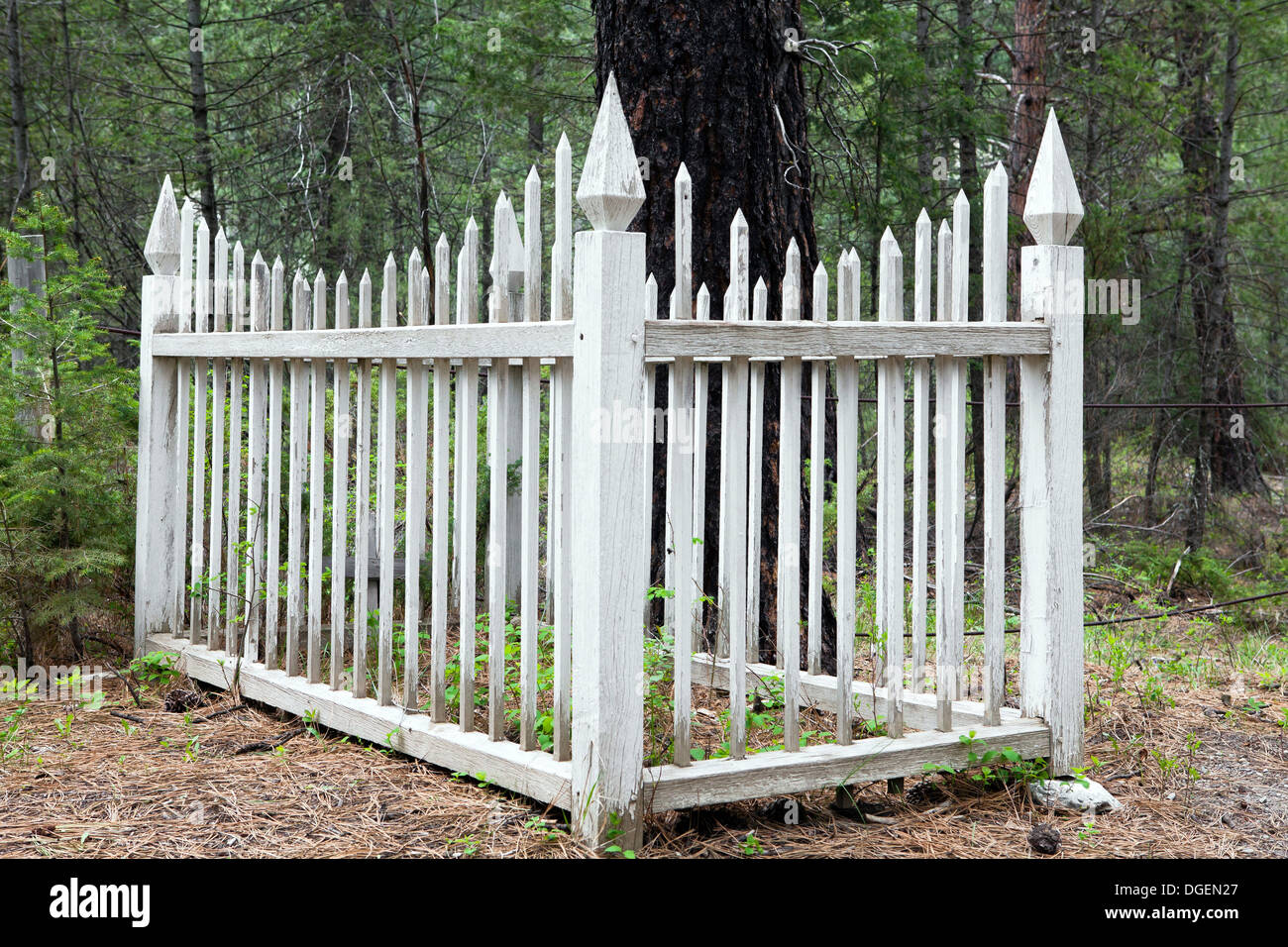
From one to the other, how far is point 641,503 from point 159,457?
301 centimetres

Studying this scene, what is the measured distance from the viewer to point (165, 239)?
491 centimetres

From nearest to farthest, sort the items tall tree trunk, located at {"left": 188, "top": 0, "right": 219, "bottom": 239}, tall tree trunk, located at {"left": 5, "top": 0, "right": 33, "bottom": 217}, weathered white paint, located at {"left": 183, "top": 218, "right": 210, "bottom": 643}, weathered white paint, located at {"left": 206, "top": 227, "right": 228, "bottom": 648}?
1. weathered white paint, located at {"left": 206, "top": 227, "right": 228, "bottom": 648}
2. weathered white paint, located at {"left": 183, "top": 218, "right": 210, "bottom": 643}
3. tall tree trunk, located at {"left": 5, "top": 0, "right": 33, "bottom": 217}
4. tall tree trunk, located at {"left": 188, "top": 0, "right": 219, "bottom": 239}

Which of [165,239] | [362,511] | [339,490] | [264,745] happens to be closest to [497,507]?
[362,511]

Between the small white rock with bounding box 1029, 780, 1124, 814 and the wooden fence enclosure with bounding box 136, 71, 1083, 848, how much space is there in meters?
0.11

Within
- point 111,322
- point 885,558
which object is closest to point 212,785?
point 885,558

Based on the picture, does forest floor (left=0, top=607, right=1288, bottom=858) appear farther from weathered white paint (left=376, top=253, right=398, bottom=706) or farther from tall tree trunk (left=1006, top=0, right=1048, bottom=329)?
tall tree trunk (left=1006, top=0, right=1048, bottom=329)

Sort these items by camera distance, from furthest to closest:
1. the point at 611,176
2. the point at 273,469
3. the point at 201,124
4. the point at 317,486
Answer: the point at 201,124, the point at 273,469, the point at 317,486, the point at 611,176

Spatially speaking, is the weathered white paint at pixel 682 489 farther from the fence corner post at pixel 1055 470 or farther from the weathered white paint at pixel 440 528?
the fence corner post at pixel 1055 470

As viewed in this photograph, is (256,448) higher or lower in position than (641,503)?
higher

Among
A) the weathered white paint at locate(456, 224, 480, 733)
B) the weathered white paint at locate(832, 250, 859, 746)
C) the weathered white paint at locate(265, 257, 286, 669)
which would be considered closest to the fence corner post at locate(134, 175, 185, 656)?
the weathered white paint at locate(265, 257, 286, 669)

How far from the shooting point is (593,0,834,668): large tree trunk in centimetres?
446

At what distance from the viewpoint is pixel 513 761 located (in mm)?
3270

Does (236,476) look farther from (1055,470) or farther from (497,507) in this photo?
(1055,470)

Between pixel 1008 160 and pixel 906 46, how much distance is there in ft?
8.83
